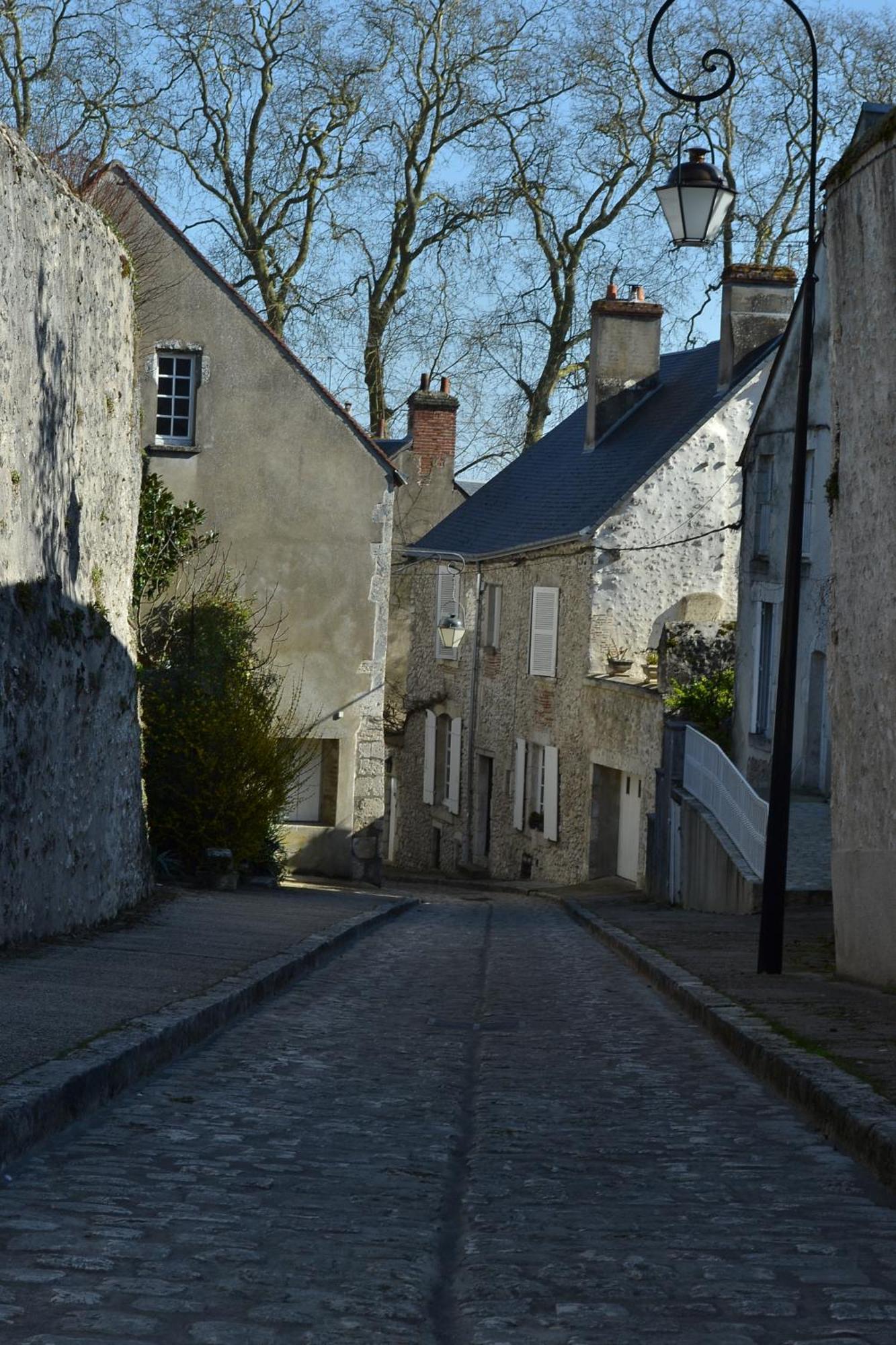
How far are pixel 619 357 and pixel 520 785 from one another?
7.78 metres

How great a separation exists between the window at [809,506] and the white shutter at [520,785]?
8.55 meters

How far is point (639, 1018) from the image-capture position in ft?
30.7

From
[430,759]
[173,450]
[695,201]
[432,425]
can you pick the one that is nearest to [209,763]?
[173,450]

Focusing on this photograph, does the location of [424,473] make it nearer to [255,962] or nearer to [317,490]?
[317,490]

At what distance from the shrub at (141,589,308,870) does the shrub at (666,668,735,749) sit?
21.0 ft

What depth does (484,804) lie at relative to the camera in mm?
31297

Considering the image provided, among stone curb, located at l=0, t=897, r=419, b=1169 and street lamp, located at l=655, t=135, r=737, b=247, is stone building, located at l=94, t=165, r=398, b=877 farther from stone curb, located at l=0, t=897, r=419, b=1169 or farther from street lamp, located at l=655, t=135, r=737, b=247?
stone curb, located at l=0, t=897, r=419, b=1169

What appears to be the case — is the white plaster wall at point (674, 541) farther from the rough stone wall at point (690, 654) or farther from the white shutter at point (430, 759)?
the white shutter at point (430, 759)

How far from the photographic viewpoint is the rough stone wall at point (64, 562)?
9.30 meters

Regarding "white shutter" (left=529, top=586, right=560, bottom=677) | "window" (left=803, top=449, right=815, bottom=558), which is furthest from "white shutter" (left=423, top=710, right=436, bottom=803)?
"window" (left=803, top=449, right=815, bottom=558)

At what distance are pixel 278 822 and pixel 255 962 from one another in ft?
32.4

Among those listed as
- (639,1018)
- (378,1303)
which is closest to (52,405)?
(639,1018)

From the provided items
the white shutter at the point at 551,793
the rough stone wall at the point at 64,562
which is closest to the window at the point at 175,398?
the rough stone wall at the point at 64,562

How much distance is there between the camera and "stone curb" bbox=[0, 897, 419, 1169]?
16.4 feet
